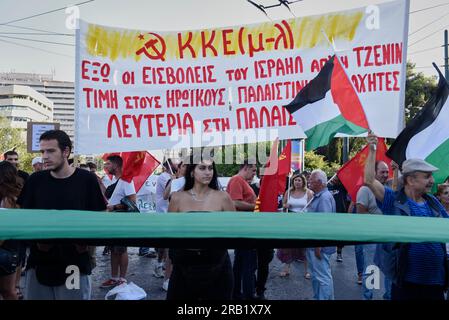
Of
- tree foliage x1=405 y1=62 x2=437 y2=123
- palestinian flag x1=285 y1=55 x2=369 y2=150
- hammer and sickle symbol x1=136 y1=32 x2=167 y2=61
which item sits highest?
tree foliage x1=405 y1=62 x2=437 y2=123

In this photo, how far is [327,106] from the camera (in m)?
4.56

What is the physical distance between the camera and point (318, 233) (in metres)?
1.75

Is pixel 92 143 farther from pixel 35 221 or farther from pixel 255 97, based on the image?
pixel 35 221

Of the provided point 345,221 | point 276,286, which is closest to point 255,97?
point 276,286

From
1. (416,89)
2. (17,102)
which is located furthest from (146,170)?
(17,102)

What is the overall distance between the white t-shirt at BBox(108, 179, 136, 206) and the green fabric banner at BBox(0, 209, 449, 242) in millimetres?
3840

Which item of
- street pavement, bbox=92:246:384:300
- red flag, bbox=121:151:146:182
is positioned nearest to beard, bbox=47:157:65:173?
street pavement, bbox=92:246:384:300

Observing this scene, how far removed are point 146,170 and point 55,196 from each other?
4.56 m

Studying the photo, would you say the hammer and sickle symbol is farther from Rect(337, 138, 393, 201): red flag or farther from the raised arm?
the raised arm

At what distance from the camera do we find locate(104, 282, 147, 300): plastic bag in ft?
6.69

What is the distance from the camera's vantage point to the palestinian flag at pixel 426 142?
3662 mm

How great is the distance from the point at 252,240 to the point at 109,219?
611 millimetres

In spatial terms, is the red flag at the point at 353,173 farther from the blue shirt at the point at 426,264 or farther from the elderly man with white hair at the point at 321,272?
the elderly man with white hair at the point at 321,272

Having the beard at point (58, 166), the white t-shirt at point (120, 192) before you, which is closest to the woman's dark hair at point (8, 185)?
the beard at point (58, 166)
